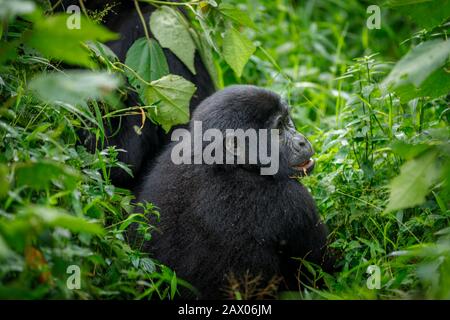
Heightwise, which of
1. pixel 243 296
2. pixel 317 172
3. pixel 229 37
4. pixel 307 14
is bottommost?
pixel 243 296

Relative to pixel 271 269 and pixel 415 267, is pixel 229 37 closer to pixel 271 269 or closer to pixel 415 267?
pixel 271 269

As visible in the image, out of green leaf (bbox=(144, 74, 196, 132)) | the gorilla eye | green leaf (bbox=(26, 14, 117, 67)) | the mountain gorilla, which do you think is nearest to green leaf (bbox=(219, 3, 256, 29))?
the mountain gorilla

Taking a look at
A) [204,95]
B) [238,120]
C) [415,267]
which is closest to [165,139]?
[204,95]

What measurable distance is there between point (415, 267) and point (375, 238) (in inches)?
21.9

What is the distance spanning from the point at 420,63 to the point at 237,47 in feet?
6.89

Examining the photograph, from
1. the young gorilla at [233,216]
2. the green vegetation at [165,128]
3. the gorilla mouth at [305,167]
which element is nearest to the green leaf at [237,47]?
Answer: the green vegetation at [165,128]

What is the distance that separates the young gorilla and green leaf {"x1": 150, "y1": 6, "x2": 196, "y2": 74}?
729 millimetres

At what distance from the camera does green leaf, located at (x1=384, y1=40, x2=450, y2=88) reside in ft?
7.90

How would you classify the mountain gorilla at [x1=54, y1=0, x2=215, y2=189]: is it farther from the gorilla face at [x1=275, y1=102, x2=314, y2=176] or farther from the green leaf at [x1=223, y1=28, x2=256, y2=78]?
the gorilla face at [x1=275, y1=102, x2=314, y2=176]

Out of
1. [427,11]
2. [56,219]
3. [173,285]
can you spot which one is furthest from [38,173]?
[427,11]

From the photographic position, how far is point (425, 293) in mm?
2799

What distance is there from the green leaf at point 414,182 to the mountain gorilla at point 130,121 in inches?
80.4

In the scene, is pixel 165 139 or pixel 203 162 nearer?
pixel 203 162

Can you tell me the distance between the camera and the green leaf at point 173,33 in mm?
4336
